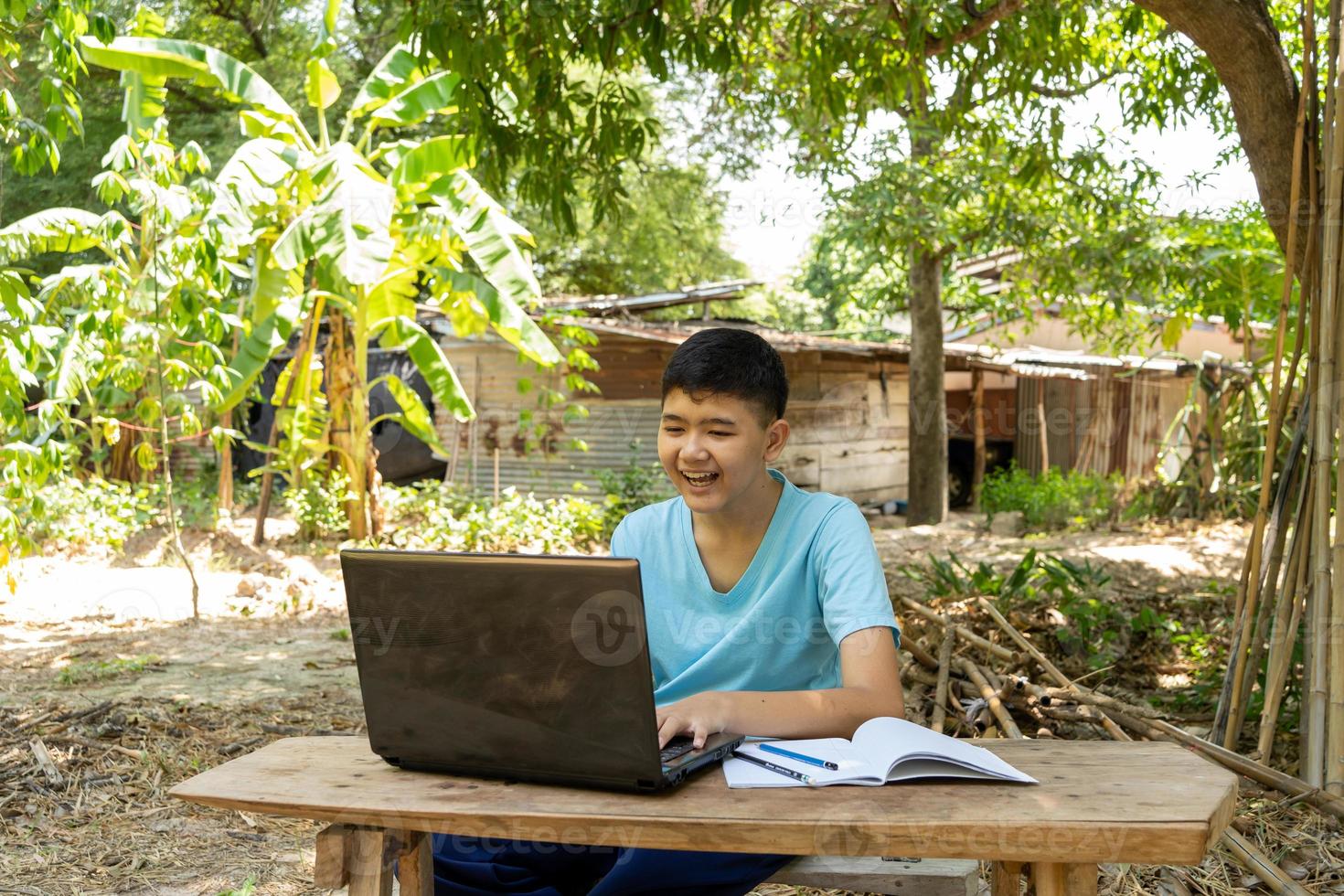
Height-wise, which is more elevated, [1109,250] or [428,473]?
[1109,250]

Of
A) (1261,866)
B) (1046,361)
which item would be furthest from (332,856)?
(1046,361)

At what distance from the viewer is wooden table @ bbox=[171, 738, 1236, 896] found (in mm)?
1628

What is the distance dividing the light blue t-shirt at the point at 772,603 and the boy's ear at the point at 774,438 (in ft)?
0.30

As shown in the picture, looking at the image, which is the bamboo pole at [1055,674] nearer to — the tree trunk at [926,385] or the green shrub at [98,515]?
the green shrub at [98,515]

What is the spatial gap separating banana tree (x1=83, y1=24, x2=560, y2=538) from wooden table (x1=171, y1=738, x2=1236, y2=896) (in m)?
6.21

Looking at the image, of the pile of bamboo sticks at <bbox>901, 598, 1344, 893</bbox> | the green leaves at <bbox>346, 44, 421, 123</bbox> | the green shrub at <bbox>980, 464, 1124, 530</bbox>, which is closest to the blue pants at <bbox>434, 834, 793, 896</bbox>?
the pile of bamboo sticks at <bbox>901, 598, 1344, 893</bbox>

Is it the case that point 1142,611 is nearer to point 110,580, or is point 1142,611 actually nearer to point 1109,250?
point 1109,250

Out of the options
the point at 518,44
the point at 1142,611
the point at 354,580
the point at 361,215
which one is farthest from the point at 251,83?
the point at 354,580

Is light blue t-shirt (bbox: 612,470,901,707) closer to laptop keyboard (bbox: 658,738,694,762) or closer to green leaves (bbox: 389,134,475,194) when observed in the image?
laptop keyboard (bbox: 658,738,694,762)

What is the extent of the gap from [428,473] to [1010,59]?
38.2 feet

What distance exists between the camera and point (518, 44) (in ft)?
15.9

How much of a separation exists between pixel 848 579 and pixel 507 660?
842 mm

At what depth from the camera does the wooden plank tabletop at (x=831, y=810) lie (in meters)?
1.62

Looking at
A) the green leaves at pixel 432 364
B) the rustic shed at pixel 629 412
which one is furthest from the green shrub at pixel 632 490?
the green leaves at pixel 432 364
